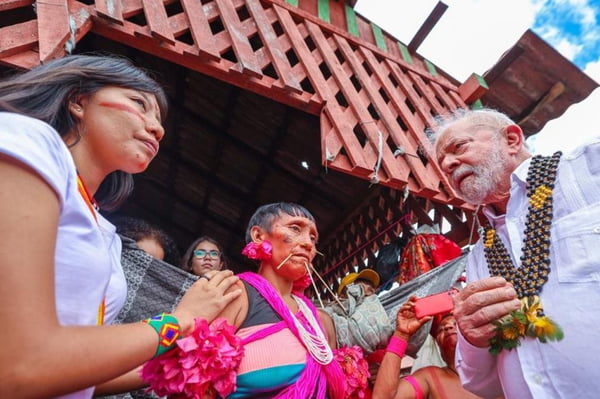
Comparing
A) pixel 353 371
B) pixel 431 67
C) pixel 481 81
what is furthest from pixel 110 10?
pixel 481 81

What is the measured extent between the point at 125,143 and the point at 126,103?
134mm

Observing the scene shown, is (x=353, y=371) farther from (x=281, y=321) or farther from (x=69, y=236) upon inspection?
(x=69, y=236)

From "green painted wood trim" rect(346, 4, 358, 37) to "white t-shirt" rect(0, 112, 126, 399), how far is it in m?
3.77

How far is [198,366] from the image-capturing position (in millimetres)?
1318

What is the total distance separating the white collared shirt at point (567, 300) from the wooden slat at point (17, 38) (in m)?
2.41

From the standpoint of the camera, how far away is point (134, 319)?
2.21 meters

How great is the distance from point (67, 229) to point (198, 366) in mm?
709

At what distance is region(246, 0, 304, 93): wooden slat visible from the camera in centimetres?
282

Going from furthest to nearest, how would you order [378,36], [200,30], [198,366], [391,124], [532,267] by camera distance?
[378,36] → [391,124] → [200,30] → [532,267] → [198,366]

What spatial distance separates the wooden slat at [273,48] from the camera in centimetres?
282

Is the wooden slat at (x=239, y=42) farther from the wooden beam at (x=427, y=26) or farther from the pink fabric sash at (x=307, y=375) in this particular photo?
the wooden beam at (x=427, y=26)

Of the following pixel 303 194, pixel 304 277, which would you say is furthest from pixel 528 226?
pixel 303 194

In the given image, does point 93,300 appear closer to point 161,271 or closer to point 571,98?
point 161,271

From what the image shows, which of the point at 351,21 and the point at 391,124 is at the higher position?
the point at 351,21
